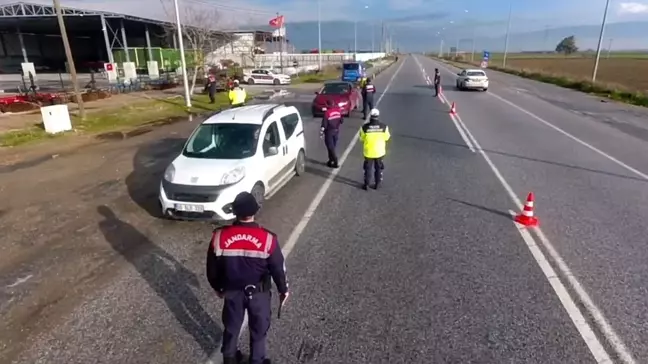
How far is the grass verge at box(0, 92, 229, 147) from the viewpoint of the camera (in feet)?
48.5

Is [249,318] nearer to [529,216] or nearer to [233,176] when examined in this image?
[233,176]

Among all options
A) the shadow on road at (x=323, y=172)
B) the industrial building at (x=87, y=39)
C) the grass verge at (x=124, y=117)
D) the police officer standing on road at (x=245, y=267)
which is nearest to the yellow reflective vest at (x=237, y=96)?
the grass verge at (x=124, y=117)

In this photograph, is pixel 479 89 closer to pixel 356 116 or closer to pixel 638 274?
pixel 356 116

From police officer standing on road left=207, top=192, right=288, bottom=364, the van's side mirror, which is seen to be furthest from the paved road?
the van's side mirror

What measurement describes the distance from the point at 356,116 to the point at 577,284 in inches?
576

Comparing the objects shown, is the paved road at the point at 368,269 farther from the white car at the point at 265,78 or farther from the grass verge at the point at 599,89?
the white car at the point at 265,78

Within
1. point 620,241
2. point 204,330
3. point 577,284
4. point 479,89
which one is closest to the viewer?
point 204,330

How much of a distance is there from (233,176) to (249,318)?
368cm

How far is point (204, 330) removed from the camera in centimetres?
416

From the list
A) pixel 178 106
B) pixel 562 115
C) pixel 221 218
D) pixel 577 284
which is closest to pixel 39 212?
pixel 221 218

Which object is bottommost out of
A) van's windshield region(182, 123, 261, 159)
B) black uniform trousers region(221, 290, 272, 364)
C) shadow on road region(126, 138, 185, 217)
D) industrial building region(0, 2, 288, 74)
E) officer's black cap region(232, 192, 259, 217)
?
shadow on road region(126, 138, 185, 217)

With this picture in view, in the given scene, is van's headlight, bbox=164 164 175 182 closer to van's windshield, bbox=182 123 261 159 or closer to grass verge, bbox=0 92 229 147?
van's windshield, bbox=182 123 261 159

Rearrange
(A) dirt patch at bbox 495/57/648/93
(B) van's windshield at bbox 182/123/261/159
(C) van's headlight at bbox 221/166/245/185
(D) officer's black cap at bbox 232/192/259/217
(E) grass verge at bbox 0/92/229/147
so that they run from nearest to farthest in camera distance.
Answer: (D) officer's black cap at bbox 232/192/259/217 → (C) van's headlight at bbox 221/166/245/185 → (B) van's windshield at bbox 182/123/261/159 → (E) grass verge at bbox 0/92/229/147 → (A) dirt patch at bbox 495/57/648/93

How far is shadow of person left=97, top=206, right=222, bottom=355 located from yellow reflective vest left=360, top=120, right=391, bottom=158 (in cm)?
421
